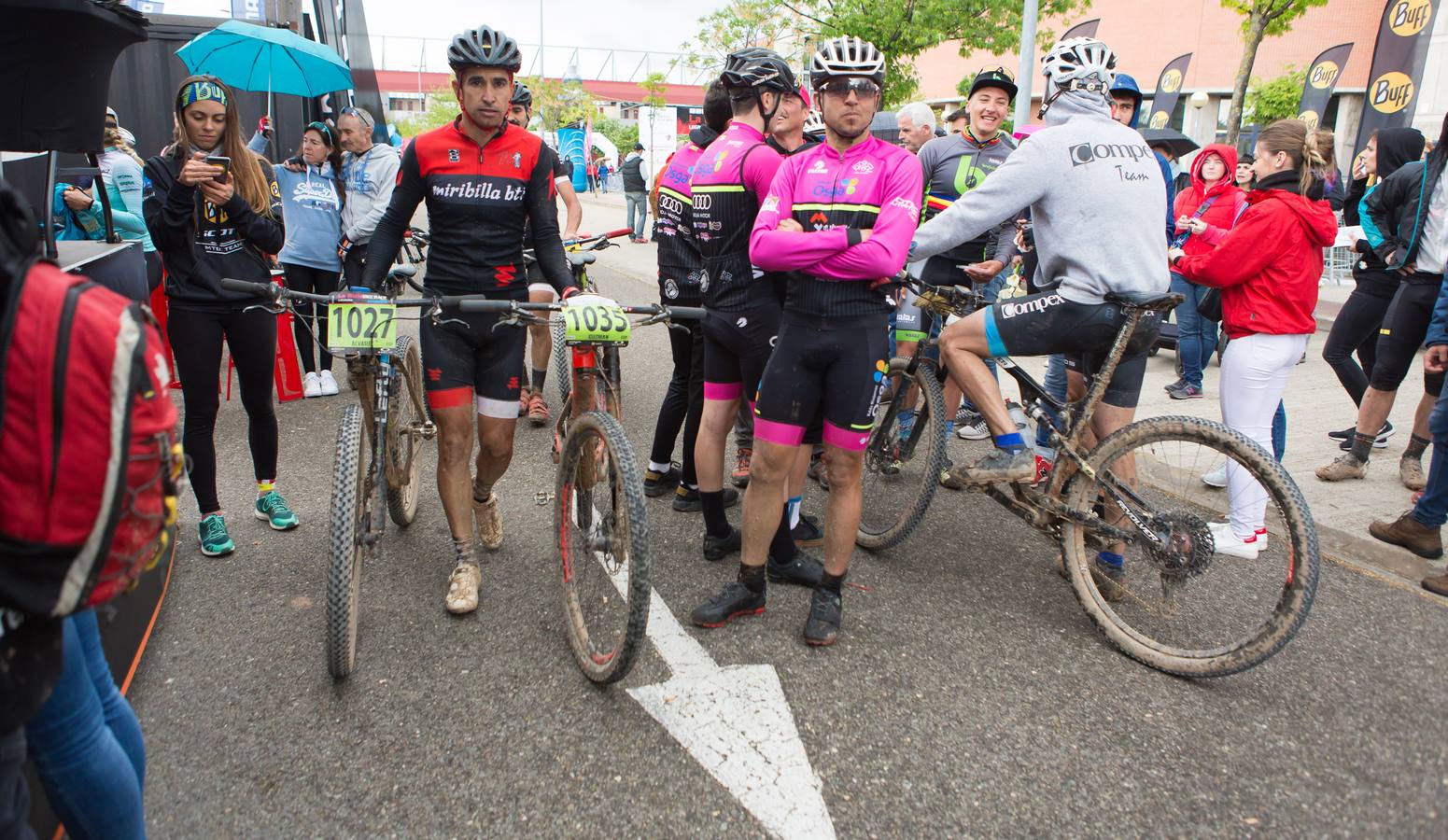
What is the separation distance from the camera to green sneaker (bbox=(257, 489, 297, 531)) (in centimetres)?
448

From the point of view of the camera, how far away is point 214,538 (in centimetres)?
417

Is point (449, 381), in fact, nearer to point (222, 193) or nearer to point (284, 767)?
point (222, 193)

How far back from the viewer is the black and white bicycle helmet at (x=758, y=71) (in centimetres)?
378

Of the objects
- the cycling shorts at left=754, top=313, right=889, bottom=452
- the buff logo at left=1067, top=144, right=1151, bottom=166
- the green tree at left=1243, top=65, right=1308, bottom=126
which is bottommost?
the cycling shorts at left=754, top=313, right=889, bottom=452

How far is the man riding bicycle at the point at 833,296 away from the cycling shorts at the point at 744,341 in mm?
534

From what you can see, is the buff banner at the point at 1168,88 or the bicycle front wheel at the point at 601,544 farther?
the buff banner at the point at 1168,88

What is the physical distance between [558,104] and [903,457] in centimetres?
6558

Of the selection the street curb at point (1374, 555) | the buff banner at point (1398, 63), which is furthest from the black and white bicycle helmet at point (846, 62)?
the buff banner at point (1398, 63)

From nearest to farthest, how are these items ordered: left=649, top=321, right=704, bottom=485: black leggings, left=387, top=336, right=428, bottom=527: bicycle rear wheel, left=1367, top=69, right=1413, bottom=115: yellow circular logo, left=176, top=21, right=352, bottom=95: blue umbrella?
1. left=387, top=336, right=428, bottom=527: bicycle rear wheel
2. left=649, top=321, right=704, bottom=485: black leggings
3. left=176, top=21, right=352, bottom=95: blue umbrella
4. left=1367, top=69, right=1413, bottom=115: yellow circular logo

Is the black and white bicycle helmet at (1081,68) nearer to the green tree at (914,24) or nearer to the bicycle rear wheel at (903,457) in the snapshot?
the bicycle rear wheel at (903,457)

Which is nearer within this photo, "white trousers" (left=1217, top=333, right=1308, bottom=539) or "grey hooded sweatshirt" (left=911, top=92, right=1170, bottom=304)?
"grey hooded sweatshirt" (left=911, top=92, right=1170, bottom=304)

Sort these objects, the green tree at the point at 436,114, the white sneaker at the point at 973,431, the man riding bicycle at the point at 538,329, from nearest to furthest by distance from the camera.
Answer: the white sneaker at the point at 973,431
the man riding bicycle at the point at 538,329
the green tree at the point at 436,114

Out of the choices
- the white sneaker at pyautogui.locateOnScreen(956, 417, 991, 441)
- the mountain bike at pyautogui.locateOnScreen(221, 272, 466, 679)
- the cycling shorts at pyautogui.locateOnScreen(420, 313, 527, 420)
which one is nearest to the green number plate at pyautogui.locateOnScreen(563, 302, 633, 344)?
the mountain bike at pyautogui.locateOnScreen(221, 272, 466, 679)

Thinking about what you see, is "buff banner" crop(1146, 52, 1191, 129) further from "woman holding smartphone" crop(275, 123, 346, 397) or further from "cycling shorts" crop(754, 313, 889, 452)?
"cycling shorts" crop(754, 313, 889, 452)
